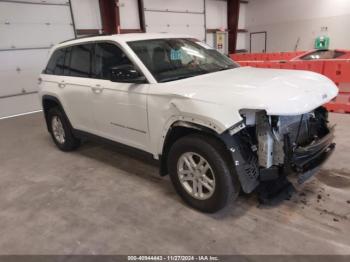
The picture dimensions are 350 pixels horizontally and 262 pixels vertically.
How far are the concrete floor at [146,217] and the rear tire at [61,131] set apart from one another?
643 millimetres

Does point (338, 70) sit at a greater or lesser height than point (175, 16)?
lesser

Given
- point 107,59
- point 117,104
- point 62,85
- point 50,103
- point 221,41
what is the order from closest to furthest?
point 117,104
point 107,59
point 62,85
point 50,103
point 221,41

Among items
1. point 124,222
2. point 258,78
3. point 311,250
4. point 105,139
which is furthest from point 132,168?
point 311,250

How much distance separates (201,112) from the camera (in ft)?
7.86

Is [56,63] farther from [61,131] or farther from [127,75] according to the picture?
[127,75]

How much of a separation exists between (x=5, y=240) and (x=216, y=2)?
1430 centimetres

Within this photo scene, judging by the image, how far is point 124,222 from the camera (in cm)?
280

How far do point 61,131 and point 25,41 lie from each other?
15.9 ft

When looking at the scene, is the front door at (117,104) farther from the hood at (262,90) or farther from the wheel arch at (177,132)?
the hood at (262,90)

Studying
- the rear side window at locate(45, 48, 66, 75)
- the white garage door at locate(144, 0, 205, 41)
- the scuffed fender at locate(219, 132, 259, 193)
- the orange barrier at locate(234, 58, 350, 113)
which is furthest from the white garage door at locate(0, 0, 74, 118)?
the scuffed fender at locate(219, 132, 259, 193)

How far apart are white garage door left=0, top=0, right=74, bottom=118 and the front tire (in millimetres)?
7056

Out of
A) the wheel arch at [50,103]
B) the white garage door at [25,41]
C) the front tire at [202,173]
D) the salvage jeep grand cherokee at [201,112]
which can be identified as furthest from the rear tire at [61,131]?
the white garage door at [25,41]

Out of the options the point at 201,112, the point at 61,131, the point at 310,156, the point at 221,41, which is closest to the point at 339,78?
the point at 310,156

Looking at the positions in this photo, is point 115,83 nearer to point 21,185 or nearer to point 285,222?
point 21,185
